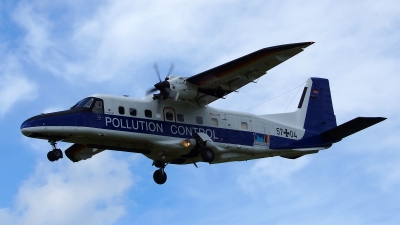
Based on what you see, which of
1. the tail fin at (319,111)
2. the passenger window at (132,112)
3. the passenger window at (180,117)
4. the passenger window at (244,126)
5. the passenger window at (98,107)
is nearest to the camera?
the passenger window at (98,107)

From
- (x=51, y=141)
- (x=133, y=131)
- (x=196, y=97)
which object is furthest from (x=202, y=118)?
(x=51, y=141)

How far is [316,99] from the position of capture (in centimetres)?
2894

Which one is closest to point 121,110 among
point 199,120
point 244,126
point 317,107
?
point 199,120

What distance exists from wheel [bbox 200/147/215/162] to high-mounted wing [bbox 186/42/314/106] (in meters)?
1.71

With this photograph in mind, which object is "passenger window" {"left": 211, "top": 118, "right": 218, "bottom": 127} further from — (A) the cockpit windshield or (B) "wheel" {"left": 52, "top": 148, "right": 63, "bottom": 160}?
(B) "wheel" {"left": 52, "top": 148, "right": 63, "bottom": 160}

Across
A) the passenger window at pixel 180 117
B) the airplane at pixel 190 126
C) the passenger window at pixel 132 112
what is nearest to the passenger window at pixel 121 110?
the airplane at pixel 190 126

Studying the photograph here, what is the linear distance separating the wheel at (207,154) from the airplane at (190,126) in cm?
3

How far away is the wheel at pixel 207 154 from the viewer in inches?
957

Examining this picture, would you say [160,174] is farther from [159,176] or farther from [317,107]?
[317,107]

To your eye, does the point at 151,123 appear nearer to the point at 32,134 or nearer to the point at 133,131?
the point at 133,131

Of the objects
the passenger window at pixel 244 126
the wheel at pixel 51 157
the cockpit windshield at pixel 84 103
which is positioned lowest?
the wheel at pixel 51 157

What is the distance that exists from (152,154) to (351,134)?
7398 millimetres

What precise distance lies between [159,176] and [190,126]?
91.4 inches

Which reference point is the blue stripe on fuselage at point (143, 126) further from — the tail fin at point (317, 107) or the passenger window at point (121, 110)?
the tail fin at point (317, 107)
